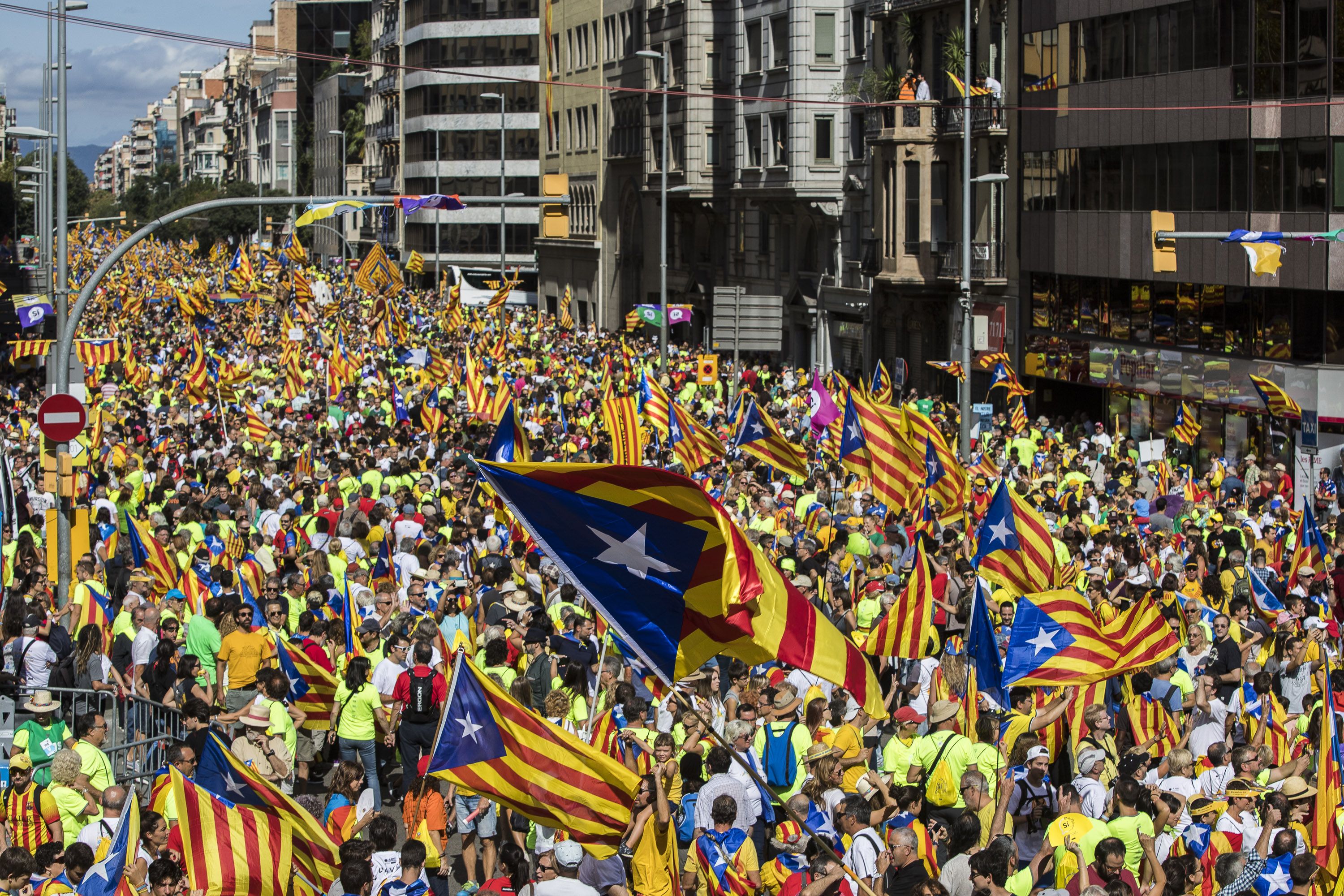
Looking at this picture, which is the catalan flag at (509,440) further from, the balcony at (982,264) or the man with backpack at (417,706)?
the balcony at (982,264)

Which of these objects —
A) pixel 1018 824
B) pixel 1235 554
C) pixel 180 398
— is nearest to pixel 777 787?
pixel 1018 824

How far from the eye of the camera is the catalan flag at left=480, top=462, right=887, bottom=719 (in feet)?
31.5

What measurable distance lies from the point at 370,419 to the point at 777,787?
19.4 m

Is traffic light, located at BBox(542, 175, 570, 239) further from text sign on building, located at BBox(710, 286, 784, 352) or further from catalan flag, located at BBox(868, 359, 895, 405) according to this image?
catalan flag, located at BBox(868, 359, 895, 405)

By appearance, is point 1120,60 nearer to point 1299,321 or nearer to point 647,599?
point 1299,321

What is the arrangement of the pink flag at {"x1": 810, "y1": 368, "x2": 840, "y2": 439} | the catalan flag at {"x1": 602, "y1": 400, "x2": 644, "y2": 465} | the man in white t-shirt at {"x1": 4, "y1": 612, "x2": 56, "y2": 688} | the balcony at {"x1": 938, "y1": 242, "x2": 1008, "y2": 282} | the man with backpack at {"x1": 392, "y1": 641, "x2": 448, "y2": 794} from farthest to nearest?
the balcony at {"x1": 938, "y1": 242, "x2": 1008, "y2": 282}
the pink flag at {"x1": 810, "y1": 368, "x2": 840, "y2": 439}
the catalan flag at {"x1": 602, "y1": 400, "x2": 644, "y2": 465}
the man in white t-shirt at {"x1": 4, "y1": 612, "x2": 56, "y2": 688}
the man with backpack at {"x1": 392, "y1": 641, "x2": 448, "y2": 794}

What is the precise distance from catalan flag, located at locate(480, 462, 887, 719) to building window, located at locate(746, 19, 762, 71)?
47.7 m

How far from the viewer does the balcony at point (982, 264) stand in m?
42.9

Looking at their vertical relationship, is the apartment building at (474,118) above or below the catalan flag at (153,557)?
above

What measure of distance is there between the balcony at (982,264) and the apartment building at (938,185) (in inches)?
1.1

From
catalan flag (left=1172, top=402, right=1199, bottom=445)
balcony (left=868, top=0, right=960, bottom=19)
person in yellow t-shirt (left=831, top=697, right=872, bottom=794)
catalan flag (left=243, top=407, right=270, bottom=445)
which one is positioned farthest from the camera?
balcony (left=868, top=0, right=960, bottom=19)

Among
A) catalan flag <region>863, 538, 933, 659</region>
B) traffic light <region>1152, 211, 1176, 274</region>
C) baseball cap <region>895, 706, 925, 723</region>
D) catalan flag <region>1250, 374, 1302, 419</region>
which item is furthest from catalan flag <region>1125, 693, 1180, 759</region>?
catalan flag <region>1250, 374, 1302, 419</region>

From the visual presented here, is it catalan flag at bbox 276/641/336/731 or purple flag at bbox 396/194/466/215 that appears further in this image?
purple flag at bbox 396/194/466/215

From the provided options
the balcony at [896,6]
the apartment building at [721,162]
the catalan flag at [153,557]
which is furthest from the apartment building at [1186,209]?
the catalan flag at [153,557]
